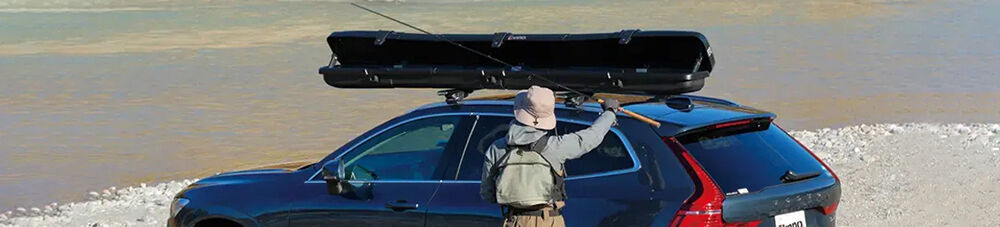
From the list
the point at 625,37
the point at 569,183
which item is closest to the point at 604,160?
the point at 569,183

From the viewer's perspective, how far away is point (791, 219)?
21.5 ft

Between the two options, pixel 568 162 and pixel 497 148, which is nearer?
pixel 497 148

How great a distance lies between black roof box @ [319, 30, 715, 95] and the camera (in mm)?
7297

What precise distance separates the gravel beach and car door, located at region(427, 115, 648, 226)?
12.1ft

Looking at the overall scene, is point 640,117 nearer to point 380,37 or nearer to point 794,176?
point 794,176

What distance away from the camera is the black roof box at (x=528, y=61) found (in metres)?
7.30

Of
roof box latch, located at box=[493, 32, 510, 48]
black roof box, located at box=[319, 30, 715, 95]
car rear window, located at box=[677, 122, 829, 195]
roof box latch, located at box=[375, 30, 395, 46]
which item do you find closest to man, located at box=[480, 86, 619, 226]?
car rear window, located at box=[677, 122, 829, 195]

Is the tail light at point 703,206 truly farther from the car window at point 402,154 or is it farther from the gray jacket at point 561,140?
the car window at point 402,154

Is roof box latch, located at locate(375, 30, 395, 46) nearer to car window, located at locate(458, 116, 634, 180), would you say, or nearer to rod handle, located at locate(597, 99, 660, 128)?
car window, located at locate(458, 116, 634, 180)

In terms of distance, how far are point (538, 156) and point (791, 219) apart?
1.15 meters

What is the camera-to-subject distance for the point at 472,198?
712 centimetres

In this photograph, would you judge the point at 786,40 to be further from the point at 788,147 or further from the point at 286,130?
the point at 788,147

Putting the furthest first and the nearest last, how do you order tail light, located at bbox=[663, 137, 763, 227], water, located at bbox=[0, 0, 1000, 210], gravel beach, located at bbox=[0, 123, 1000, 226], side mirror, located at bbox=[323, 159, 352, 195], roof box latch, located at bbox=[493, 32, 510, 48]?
1. water, located at bbox=[0, 0, 1000, 210]
2. gravel beach, located at bbox=[0, 123, 1000, 226]
3. roof box latch, located at bbox=[493, 32, 510, 48]
4. side mirror, located at bbox=[323, 159, 352, 195]
5. tail light, located at bbox=[663, 137, 763, 227]

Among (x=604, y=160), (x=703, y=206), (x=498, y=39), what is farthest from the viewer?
(x=498, y=39)
